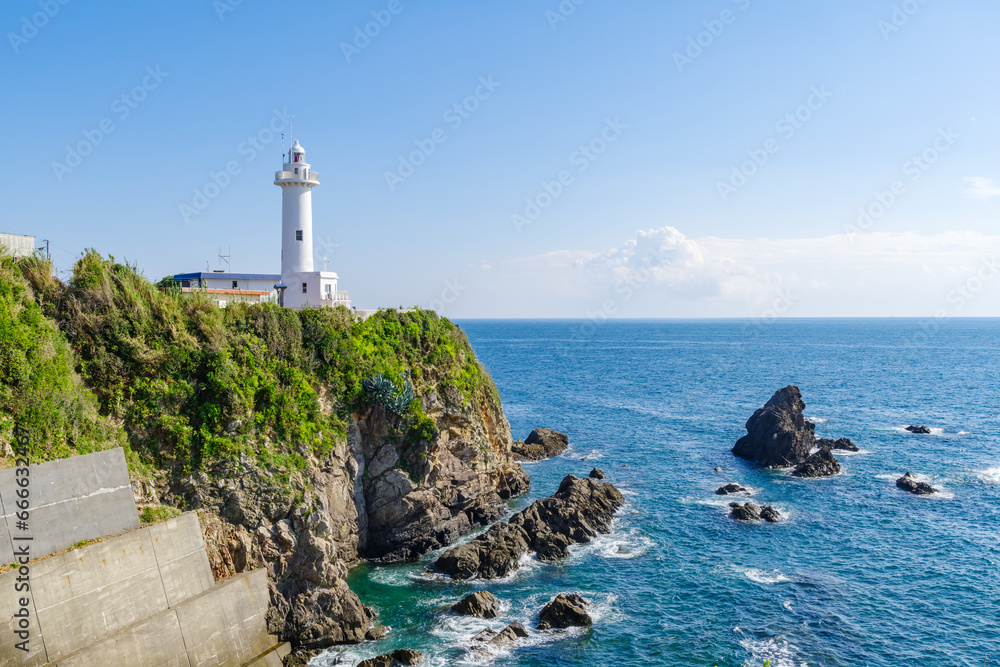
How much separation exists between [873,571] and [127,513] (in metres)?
29.3

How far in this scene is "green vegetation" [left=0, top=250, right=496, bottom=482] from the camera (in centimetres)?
2125

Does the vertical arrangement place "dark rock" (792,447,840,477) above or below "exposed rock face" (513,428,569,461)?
below

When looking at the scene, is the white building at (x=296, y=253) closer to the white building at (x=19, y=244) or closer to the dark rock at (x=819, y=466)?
the white building at (x=19, y=244)

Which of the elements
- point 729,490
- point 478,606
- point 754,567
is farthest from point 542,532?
point 729,490

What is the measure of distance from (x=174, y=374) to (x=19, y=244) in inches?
360

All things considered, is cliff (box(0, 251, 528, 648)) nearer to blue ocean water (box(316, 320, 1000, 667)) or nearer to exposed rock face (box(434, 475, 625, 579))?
blue ocean water (box(316, 320, 1000, 667))

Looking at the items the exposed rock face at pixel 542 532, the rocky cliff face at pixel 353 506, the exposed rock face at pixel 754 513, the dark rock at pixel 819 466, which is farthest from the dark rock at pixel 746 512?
the rocky cliff face at pixel 353 506

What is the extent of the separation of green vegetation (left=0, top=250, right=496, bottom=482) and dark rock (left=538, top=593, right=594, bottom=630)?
10.8m

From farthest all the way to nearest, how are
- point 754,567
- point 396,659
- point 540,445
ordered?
point 540,445
point 754,567
point 396,659

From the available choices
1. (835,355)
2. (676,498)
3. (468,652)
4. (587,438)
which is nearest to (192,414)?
(468,652)

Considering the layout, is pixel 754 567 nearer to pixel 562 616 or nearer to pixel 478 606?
pixel 562 616

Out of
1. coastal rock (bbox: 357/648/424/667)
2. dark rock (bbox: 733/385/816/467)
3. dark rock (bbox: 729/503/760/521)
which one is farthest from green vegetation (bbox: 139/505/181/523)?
dark rock (bbox: 733/385/816/467)

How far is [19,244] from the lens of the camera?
2630 cm

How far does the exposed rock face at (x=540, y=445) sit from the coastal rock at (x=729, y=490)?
13.1 meters
